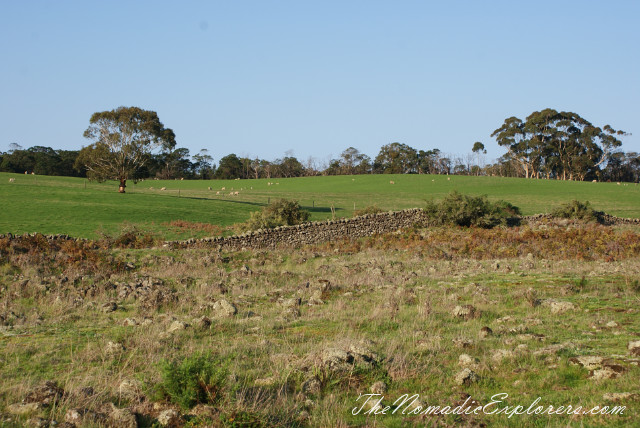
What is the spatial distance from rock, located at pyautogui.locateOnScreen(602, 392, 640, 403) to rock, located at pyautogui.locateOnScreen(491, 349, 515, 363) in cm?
138

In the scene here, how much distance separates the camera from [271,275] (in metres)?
15.6

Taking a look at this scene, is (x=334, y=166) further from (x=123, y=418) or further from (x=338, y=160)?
(x=123, y=418)

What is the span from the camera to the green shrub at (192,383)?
524 cm

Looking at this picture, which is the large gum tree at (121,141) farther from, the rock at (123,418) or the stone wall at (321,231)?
the rock at (123,418)

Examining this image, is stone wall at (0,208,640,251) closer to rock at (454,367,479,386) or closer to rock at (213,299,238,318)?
rock at (213,299,238,318)

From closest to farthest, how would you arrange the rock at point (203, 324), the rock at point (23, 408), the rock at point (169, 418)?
the rock at point (169, 418)
the rock at point (23, 408)
the rock at point (203, 324)

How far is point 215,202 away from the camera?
59.0 metres

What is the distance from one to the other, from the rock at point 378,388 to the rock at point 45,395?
3221 mm

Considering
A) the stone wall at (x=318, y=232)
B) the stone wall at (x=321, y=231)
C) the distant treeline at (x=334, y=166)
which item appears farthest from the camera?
the distant treeline at (x=334, y=166)

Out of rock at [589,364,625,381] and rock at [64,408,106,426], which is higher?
rock at [589,364,625,381]

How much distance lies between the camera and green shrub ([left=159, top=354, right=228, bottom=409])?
5236 mm

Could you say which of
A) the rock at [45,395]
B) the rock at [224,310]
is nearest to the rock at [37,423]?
the rock at [45,395]

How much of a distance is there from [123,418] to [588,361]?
519cm

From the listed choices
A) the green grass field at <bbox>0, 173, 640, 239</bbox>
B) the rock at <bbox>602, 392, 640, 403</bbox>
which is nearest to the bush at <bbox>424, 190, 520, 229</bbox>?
the green grass field at <bbox>0, 173, 640, 239</bbox>
